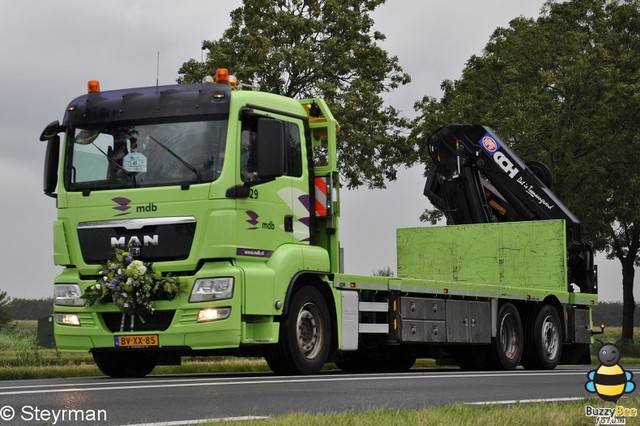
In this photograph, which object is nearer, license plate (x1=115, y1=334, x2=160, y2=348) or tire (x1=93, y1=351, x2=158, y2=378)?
license plate (x1=115, y1=334, x2=160, y2=348)

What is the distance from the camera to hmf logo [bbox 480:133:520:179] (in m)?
22.0

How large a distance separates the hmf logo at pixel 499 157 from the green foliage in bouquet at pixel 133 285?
9.73 meters

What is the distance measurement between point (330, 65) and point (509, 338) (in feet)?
59.0

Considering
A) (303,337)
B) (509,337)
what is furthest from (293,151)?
(509,337)

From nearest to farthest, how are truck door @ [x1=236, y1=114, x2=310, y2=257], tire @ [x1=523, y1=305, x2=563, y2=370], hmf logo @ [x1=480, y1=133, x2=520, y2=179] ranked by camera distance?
truck door @ [x1=236, y1=114, x2=310, y2=257]
tire @ [x1=523, y1=305, x2=563, y2=370]
hmf logo @ [x1=480, y1=133, x2=520, y2=179]

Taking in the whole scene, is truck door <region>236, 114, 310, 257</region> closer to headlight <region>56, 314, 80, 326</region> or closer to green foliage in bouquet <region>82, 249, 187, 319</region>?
green foliage in bouquet <region>82, 249, 187, 319</region>

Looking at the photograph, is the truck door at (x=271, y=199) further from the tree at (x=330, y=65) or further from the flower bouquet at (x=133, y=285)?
the tree at (x=330, y=65)

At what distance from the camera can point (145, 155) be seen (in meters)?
14.1

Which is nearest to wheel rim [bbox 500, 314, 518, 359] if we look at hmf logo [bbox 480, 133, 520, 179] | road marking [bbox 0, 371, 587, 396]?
hmf logo [bbox 480, 133, 520, 179]

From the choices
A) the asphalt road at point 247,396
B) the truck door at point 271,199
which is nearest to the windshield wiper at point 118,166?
the truck door at point 271,199

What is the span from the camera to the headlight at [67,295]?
1417 centimetres

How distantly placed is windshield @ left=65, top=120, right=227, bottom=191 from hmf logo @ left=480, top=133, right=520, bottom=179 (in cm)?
911

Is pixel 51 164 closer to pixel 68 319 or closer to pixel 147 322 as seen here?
pixel 68 319

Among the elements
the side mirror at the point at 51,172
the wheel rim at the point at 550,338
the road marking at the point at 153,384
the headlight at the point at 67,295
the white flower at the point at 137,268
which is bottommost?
the road marking at the point at 153,384
